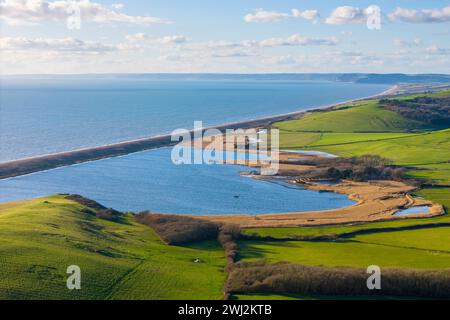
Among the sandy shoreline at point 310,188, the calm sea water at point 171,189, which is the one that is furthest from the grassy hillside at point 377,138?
the calm sea water at point 171,189

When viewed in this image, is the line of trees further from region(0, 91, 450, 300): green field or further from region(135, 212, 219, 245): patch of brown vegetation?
region(135, 212, 219, 245): patch of brown vegetation

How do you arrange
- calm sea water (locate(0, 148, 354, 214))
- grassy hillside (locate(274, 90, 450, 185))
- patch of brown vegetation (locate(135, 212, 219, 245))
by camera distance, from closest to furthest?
patch of brown vegetation (locate(135, 212, 219, 245)), calm sea water (locate(0, 148, 354, 214)), grassy hillside (locate(274, 90, 450, 185))

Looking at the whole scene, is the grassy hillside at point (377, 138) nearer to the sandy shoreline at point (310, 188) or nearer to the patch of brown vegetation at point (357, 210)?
the patch of brown vegetation at point (357, 210)

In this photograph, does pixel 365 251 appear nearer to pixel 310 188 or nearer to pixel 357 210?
pixel 357 210

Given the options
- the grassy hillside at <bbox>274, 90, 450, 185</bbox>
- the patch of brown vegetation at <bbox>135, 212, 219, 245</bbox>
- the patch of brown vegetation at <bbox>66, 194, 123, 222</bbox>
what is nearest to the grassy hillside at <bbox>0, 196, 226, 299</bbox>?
the patch of brown vegetation at <bbox>135, 212, 219, 245</bbox>

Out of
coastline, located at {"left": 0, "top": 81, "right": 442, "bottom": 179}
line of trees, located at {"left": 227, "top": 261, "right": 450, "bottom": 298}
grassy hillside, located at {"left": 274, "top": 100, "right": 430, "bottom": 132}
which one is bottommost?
line of trees, located at {"left": 227, "top": 261, "right": 450, "bottom": 298}

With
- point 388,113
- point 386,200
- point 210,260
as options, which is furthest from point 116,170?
point 388,113
